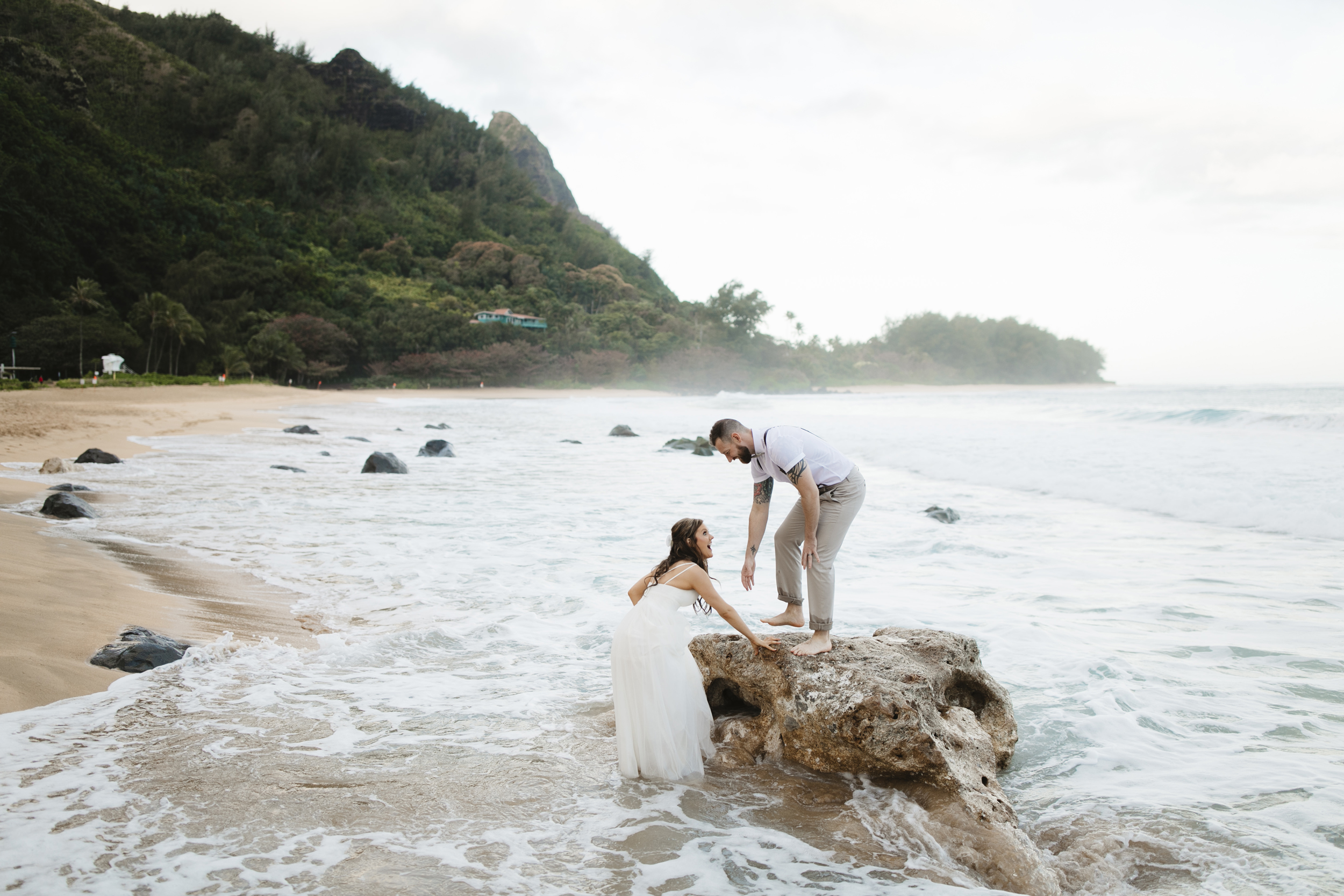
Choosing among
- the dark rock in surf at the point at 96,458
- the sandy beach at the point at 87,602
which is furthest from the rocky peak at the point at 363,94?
the sandy beach at the point at 87,602

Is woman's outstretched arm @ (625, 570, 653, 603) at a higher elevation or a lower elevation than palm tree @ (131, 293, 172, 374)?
lower

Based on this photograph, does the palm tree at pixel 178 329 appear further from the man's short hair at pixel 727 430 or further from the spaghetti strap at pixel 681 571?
the spaghetti strap at pixel 681 571

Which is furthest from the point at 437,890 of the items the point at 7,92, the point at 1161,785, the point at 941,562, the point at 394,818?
the point at 7,92

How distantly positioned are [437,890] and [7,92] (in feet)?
227

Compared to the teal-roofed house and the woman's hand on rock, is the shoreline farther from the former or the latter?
the teal-roofed house

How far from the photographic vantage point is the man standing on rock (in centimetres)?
418

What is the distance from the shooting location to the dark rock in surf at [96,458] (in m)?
12.1

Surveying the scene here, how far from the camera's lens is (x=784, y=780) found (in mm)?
3611

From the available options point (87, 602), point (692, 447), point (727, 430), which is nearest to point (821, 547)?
point (727, 430)

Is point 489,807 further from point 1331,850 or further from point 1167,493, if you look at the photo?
point 1167,493

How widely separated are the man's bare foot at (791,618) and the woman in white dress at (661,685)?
828mm

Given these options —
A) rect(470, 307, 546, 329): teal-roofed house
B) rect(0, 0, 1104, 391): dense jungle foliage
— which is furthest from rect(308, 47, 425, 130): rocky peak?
rect(470, 307, 546, 329): teal-roofed house

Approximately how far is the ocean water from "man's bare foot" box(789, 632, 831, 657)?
0.57m

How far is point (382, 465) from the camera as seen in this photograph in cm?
1366
